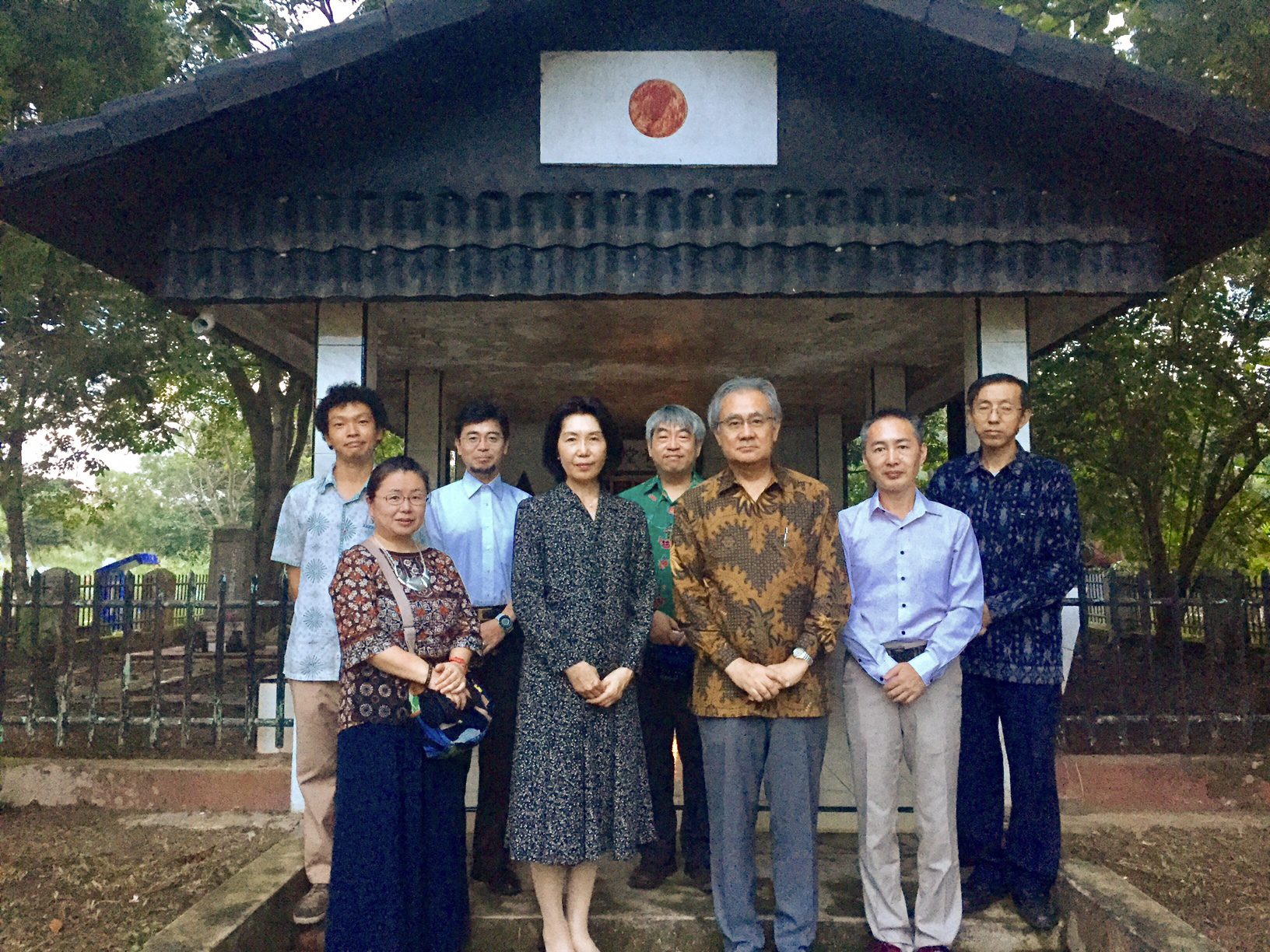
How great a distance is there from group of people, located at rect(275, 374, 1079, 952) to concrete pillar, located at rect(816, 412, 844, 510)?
690 centimetres

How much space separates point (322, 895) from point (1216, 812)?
4.79 metres

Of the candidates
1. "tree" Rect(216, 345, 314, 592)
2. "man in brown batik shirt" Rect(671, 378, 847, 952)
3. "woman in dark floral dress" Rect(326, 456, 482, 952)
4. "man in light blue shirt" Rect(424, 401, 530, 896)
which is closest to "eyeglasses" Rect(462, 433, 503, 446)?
"man in light blue shirt" Rect(424, 401, 530, 896)

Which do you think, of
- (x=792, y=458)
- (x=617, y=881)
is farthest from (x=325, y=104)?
(x=792, y=458)

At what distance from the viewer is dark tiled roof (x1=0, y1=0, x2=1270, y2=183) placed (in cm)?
371

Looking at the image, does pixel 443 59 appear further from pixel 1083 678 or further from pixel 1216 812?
pixel 1216 812

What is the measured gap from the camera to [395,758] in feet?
9.48

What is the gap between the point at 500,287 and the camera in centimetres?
436

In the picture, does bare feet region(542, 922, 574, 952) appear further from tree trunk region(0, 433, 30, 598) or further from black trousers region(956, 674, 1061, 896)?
tree trunk region(0, 433, 30, 598)

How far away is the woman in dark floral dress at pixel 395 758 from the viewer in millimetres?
2828

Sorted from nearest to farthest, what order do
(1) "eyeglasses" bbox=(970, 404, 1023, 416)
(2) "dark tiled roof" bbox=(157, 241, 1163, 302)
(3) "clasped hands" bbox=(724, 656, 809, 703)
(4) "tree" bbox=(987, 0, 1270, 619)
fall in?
(3) "clasped hands" bbox=(724, 656, 809, 703) → (1) "eyeglasses" bbox=(970, 404, 1023, 416) → (2) "dark tiled roof" bbox=(157, 241, 1163, 302) → (4) "tree" bbox=(987, 0, 1270, 619)

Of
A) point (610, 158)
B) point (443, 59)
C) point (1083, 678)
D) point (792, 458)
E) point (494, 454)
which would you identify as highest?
point (443, 59)

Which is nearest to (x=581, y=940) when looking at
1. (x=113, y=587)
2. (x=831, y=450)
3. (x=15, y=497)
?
(x=113, y=587)

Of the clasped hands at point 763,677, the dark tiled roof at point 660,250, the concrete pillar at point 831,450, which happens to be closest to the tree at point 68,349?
the dark tiled roof at point 660,250

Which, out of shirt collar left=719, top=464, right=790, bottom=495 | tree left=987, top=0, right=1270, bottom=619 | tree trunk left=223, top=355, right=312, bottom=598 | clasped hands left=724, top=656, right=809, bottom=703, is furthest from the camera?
tree trunk left=223, top=355, right=312, bottom=598
